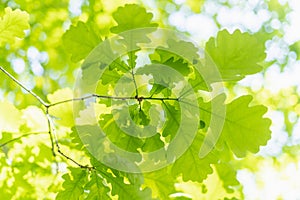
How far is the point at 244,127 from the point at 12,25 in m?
0.63

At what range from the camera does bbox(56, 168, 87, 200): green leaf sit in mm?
1011

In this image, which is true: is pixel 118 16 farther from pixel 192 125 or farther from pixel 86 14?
pixel 86 14

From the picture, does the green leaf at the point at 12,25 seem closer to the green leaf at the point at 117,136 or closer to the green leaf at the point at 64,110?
the green leaf at the point at 117,136

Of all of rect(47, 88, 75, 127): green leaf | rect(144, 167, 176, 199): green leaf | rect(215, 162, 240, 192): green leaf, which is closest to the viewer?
rect(144, 167, 176, 199): green leaf

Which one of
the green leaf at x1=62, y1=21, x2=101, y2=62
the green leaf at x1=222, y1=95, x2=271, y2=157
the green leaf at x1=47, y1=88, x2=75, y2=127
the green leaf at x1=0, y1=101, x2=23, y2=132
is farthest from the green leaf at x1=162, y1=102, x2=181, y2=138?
the green leaf at x1=0, y1=101, x2=23, y2=132

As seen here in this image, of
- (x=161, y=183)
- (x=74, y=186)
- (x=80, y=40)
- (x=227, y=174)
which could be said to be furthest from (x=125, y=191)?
(x=227, y=174)

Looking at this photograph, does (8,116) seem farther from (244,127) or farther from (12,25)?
(244,127)

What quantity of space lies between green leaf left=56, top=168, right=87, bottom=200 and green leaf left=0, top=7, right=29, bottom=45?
1.22 feet

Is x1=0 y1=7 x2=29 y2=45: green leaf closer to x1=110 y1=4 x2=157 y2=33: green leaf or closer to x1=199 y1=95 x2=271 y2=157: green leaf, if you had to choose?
x1=110 y1=4 x2=157 y2=33: green leaf

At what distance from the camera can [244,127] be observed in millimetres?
923

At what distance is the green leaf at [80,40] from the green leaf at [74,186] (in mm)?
292

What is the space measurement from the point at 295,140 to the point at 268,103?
0.42 m

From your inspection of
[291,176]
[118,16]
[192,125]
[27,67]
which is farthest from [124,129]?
[291,176]

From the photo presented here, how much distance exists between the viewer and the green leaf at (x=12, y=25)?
101 centimetres
